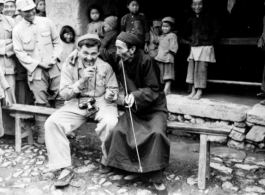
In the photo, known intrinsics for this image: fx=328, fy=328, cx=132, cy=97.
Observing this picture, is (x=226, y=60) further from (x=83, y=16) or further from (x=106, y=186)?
(x=106, y=186)

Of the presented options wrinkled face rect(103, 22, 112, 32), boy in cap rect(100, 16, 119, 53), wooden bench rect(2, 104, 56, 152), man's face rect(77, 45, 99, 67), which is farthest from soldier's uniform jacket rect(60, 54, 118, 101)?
wrinkled face rect(103, 22, 112, 32)

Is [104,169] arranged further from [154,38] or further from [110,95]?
[154,38]

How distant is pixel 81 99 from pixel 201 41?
222cm

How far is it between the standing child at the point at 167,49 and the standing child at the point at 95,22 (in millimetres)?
1086

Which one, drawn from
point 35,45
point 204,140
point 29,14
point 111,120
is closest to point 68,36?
point 35,45

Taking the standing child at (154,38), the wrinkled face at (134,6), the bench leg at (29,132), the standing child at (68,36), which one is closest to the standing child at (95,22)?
the standing child at (68,36)

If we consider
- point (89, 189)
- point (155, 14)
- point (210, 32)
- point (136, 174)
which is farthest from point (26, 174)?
point (155, 14)

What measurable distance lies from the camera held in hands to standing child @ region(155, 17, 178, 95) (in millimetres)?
1869

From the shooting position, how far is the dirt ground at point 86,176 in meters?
3.57

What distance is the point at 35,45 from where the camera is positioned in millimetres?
4801

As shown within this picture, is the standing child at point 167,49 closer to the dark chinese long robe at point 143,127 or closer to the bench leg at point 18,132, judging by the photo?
the dark chinese long robe at point 143,127

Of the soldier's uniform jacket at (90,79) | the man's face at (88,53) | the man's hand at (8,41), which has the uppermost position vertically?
the man's hand at (8,41)

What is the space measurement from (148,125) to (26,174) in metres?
1.60

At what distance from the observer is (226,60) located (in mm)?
7797
